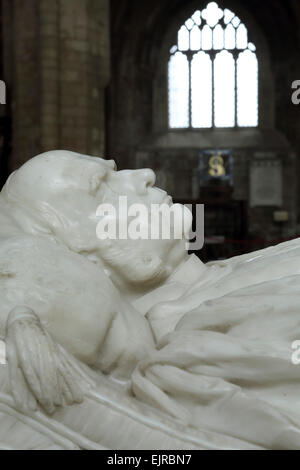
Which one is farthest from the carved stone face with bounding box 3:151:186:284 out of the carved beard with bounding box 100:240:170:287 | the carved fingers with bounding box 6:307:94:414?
the carved fingers with bounding box 6:307:94:414

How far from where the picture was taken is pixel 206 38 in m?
17.7

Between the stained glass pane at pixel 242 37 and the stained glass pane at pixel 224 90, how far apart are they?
401 millimetres

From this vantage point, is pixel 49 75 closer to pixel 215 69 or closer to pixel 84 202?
pixel 84 202

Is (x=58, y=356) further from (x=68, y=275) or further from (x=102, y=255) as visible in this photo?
(x=102, y=255)

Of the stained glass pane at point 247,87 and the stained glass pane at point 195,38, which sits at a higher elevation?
the stained glass pane at point 195,38

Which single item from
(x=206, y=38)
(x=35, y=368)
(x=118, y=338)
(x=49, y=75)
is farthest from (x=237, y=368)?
(x=206, y=38)

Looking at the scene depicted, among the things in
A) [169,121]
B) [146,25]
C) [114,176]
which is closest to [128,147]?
[169,121]

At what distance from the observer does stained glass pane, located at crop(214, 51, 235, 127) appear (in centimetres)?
1762

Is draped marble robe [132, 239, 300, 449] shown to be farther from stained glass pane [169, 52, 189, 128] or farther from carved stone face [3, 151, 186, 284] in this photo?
stained glass pane [169, 52, 189, 128]

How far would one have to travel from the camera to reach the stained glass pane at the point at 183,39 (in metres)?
17.8

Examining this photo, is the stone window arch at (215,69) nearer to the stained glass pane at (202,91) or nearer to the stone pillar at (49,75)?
the stained glass pane at (202,91)

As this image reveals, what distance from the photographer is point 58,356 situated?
1.89m

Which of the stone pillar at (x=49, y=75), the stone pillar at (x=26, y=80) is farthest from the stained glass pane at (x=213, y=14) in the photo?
the stone pillar at (x=49, y=75)

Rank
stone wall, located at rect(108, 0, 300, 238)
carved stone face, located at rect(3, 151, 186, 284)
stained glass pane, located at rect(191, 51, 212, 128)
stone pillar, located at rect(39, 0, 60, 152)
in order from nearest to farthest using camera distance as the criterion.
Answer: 1. carved stone face, located at rect(3, 151, 186, 284)
2. stone pillar, located at rect(39, 0, 60, 152)
3. stone wall, located at rect(108, 0, 300, 238)
4. stained glass pane, located at rect(191, 51, 212, 128)
